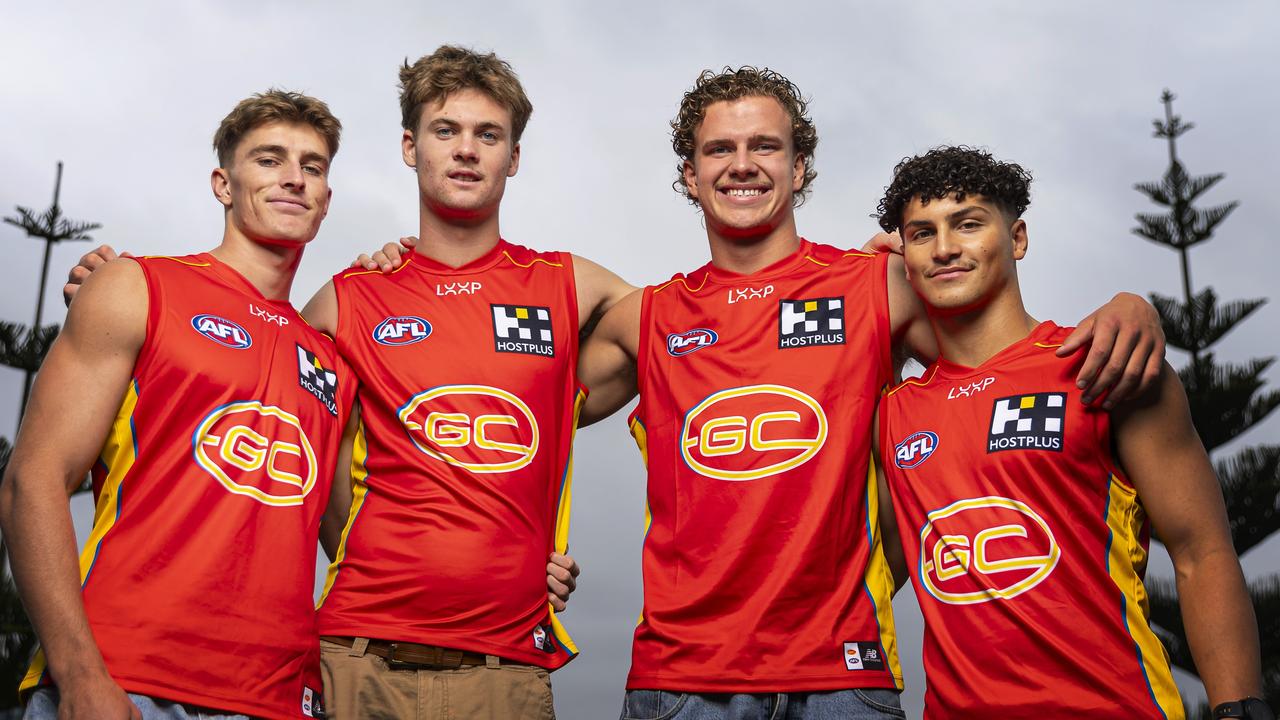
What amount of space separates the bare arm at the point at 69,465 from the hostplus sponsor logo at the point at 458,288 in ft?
3.77

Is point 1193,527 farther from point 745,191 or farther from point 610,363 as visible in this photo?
point 610,363

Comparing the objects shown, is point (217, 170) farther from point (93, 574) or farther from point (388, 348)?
point (93, 574)

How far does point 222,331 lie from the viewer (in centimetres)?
400

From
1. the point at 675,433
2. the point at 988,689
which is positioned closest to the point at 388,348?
the point at 675,433

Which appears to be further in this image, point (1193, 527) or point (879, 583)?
point (879, 583)

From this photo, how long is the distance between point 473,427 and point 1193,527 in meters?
2.39

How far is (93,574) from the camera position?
361 centimetres

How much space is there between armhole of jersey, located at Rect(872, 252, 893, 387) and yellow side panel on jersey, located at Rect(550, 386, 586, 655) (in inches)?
47.6

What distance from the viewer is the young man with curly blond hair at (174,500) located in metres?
3.51

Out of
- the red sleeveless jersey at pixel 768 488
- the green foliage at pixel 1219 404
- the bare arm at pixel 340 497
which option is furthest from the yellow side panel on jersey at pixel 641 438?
the green foliage at pixel 1219 404

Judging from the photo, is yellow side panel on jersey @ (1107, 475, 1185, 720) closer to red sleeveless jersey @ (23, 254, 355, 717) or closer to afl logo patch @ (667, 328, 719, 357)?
afl logo patch @ (667, 328, 719, 357)

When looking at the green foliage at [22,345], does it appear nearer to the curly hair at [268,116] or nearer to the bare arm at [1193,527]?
the curly hair at [268,116]

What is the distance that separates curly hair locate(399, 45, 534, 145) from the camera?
15.7 ft

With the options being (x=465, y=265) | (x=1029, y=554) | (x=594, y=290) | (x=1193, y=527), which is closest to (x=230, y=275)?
(x=465, y=265)
